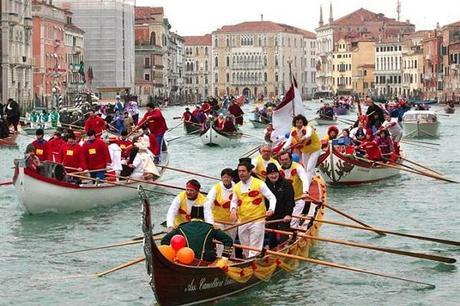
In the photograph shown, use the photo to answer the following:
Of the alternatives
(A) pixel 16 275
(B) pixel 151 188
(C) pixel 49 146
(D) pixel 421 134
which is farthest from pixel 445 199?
(D) pixel 421 134

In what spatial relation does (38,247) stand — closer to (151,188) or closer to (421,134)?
(151,188)

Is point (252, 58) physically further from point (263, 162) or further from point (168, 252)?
point (168, 252)

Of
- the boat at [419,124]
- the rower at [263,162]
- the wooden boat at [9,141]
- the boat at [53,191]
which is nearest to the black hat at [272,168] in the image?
the rower at [263,162]

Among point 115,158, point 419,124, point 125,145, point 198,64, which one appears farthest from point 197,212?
point 198,64

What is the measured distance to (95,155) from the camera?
51.1 feet

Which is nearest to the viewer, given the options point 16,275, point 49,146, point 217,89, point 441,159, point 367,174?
point 16,275

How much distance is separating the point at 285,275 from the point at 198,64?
116433 millimetres

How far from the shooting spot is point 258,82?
4764 inches

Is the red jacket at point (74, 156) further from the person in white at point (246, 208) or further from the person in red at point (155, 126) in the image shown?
the person in white at point (246, 208)

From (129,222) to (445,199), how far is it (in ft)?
17.1

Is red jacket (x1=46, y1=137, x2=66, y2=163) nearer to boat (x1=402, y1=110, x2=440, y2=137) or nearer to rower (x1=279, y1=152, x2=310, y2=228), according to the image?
rower (x1=279, y1=152, x2=310, y2=228)

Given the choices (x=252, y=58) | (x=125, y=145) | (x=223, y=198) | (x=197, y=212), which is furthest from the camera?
(x=252, y=58)

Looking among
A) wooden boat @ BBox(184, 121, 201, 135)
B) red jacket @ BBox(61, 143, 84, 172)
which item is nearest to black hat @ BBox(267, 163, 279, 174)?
red jacket @ BBox(61, 143, 84, 172)

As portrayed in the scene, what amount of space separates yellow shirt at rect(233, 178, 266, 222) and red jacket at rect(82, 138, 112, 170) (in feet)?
18.3
